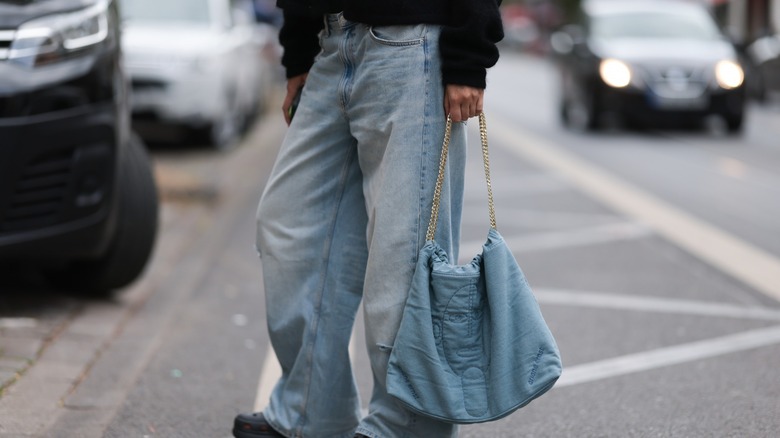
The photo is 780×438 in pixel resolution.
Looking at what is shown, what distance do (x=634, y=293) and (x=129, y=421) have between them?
284 cm

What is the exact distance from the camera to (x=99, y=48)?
4656 millimetres

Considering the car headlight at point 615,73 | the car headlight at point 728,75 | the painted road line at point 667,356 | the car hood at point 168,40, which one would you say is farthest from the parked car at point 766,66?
the painted road line at point 667,356

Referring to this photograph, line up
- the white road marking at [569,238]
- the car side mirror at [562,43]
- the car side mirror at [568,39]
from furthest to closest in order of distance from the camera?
the car side mirror at [562,43] < the car side mirror at [568,39] < the white road marking at [569,238]

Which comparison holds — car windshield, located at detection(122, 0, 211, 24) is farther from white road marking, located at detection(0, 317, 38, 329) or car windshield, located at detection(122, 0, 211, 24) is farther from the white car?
white road marking, located at detection(0, 317, 38, 329)

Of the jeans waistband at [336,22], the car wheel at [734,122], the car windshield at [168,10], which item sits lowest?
the car wheel at [734,122]

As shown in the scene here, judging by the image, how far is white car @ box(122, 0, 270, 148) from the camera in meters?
11.3

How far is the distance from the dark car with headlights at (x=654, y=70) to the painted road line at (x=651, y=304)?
338 inches

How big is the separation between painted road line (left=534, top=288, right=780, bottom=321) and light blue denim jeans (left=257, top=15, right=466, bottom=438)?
2.47 meters

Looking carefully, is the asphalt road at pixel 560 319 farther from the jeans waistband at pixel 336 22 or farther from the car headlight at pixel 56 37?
the jeans waistband at pixel 336 22

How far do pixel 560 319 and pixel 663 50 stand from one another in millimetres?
9549

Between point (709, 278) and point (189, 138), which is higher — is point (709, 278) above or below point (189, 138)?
above

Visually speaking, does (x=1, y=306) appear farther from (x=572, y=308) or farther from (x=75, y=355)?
(x=572, y=308)

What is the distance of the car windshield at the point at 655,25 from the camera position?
14859mm

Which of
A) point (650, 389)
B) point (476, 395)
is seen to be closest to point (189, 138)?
point (650, 389)
